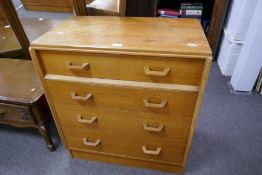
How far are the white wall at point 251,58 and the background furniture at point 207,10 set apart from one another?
45cm

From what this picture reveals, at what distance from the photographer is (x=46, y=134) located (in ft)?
4.26

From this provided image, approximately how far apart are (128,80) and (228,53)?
4.76 ft

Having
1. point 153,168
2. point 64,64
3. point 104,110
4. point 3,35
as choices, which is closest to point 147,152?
point 153,168

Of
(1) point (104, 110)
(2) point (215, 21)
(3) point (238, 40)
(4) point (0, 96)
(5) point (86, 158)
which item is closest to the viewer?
(1) point (104, 110)

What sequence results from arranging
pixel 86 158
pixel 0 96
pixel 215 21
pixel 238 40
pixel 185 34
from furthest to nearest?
pixel 215 21 → pixel 238 40 → pixel 86 158 → pixel 0 96 → pixel 185 34

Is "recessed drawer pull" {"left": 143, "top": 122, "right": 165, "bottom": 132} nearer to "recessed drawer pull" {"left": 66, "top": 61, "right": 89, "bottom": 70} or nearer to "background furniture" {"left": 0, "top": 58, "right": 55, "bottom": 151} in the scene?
"recessed drawer pull" {"left": 66, "top": 61, "right": 89, "bottom": 70}

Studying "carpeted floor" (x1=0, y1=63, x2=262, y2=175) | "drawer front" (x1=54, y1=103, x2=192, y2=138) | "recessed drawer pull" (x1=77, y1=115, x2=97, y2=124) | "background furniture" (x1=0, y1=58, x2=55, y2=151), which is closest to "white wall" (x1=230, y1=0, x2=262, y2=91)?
"carpeted floor" (x1=0, y1=63, x2=262, y2=175)

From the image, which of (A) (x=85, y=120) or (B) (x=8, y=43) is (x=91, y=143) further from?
(B) (x=8, y=43)

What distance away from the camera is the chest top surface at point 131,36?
0.78 m

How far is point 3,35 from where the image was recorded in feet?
5.12

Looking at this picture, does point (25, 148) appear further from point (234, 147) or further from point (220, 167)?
point (234, 147)

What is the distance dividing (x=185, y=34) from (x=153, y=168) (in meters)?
0.84

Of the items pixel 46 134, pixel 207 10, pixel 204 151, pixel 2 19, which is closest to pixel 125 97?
pixel 46 134

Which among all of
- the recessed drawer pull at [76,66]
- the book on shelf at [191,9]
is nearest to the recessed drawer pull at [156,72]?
the recessed drawer pull at [76,66]
